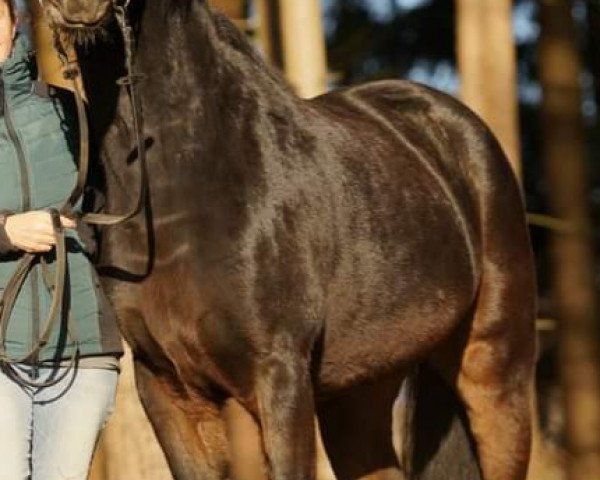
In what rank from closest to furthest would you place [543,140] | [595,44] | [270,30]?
[543,140], [270,30], [595,44]

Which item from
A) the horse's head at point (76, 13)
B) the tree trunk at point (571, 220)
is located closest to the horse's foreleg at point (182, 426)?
the horse's head at point (76, 13)

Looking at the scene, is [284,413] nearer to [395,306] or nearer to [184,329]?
[184,329]

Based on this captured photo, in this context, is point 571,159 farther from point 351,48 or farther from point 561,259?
point 351,48

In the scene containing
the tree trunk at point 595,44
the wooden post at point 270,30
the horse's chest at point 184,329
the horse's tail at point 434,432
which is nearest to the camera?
the horse's chest at point 184,329

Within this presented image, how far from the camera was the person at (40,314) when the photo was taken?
14.0 feet

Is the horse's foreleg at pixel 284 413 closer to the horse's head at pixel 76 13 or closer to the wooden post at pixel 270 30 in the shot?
the horse's head at pixel 76 13

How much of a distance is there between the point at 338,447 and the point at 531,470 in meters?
1.81

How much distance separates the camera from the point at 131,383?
656 centimetres

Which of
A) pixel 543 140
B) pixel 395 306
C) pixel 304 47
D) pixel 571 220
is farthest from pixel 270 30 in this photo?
pixel 395 306

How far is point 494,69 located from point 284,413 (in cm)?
296

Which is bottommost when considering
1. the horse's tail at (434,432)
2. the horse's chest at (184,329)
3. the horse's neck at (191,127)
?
the horse's tail at (434,432)

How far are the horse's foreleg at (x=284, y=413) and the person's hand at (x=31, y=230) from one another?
2.28 feet

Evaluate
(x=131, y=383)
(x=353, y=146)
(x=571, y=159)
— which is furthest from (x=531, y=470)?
(x=353, y=146)

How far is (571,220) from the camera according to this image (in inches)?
272
